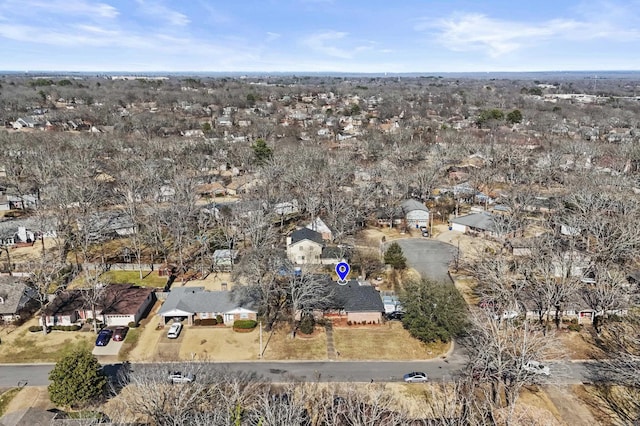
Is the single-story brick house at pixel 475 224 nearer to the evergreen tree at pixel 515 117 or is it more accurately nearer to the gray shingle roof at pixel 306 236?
the gray shingle roof at pixel 306 236

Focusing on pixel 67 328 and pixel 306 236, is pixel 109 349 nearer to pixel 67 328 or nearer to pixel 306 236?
pixel 67 328

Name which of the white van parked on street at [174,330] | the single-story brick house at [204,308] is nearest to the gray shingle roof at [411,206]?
the single-story brick house at [204,308]

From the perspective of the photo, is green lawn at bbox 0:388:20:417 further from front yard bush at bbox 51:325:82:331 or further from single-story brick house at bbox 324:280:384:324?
single-story brick house at bbox 324:280:384:324

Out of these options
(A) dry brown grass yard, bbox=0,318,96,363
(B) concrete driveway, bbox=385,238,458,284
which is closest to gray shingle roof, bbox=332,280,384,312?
(B) concrete driveway, bbox=385,238,458,284

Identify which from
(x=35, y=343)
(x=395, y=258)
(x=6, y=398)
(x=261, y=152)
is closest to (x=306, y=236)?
(x=395, y=258)

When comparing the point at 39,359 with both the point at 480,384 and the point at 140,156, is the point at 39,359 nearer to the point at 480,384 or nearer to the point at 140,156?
the point at 480,384
